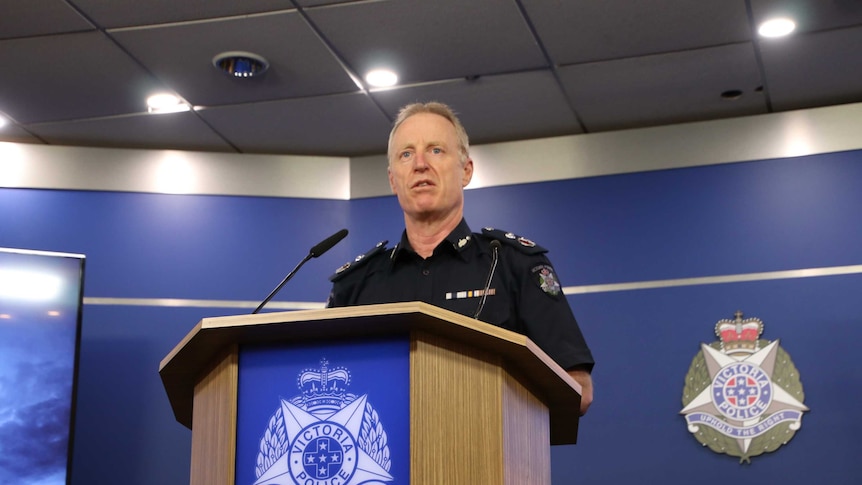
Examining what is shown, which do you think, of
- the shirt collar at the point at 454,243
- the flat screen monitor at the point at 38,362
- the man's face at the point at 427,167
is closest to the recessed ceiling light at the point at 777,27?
the man's face at the point at 427,167

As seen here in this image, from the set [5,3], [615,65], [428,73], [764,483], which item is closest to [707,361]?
[764,483]

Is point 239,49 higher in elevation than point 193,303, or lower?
higher

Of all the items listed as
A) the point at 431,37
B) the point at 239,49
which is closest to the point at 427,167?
the point at 431,37

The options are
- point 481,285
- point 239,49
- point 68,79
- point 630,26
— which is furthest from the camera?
point 68,79

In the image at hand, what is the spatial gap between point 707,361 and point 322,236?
2.19 meters

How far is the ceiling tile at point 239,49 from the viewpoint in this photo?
4180 millimetres

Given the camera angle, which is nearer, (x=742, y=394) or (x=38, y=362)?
(x=38, y=362)

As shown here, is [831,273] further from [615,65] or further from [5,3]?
[5,3]

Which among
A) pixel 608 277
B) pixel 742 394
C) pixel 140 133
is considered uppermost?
pixel 140 133

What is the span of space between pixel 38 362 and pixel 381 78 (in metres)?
2.12

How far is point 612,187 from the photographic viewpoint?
5191 mm

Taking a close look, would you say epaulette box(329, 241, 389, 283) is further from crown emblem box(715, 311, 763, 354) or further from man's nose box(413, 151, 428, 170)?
crown emblem box(715, 311, 763, 354)

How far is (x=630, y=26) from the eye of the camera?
13.7 ft

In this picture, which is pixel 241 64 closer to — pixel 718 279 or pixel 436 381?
pixel 718 279
